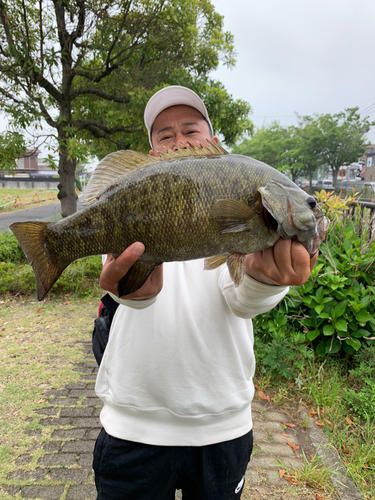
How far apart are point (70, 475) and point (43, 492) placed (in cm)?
26

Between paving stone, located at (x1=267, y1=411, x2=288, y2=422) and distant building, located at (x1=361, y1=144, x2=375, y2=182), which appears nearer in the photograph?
paving stone, located at (x1=267, y1=411, x2=288, y2=422)

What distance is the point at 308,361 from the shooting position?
4.29 m

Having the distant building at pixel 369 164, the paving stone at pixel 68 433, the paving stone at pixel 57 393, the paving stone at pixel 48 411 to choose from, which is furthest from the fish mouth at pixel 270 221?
the distant building at pixel 369 164

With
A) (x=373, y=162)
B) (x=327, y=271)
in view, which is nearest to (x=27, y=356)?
(x=327, y=271)

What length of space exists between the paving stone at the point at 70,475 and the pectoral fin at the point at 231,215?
294 cm

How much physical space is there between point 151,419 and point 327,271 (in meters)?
3.46

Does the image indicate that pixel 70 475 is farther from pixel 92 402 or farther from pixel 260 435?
pixel 260 435

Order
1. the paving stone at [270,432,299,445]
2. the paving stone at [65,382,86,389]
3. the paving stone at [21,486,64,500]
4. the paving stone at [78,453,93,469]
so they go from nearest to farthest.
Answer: the paving stone at [21,486,64,500]
the paving stone at [78,453,93,469]
the paving stone at [270,432,299,445]
the paving stone at [65,382,86,389]

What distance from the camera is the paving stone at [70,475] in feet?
9.98

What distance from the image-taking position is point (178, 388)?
1.84 metres

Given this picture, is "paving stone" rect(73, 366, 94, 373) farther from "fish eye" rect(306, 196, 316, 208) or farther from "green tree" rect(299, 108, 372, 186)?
"green tree" rect(299, 108, 372, 186)

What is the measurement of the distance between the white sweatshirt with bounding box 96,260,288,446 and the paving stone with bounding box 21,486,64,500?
1669 mm

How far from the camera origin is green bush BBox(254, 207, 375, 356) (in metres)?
4.16

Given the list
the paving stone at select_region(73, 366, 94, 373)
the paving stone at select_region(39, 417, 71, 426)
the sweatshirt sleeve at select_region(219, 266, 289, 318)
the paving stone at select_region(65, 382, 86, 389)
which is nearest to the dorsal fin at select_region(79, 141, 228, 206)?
the sweatshirt sleeve at select_region(219, 266, 289, 318)
